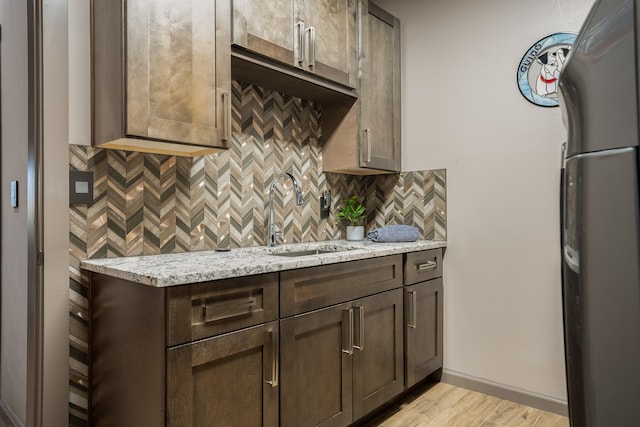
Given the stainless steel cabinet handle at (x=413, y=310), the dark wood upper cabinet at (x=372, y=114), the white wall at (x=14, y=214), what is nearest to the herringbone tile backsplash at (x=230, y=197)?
the dark wood upper cabinet at (x=372, y=114)

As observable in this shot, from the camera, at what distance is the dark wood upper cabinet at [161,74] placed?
1.52 metres

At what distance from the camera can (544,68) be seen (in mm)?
2328

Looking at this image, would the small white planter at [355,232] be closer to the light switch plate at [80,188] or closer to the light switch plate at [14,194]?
the light switch plate at [80,188]

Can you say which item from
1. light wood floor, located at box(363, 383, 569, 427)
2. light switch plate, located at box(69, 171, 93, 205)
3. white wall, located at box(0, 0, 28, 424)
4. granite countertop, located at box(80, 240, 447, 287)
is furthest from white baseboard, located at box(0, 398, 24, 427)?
light wood floor, located at box(363, 383, 569, 427)

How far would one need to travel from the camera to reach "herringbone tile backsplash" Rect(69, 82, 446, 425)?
5.54 feet

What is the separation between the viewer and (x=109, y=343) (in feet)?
5.10

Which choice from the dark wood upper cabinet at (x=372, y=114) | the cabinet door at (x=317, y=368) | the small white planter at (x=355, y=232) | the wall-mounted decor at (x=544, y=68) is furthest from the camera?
the small white planter at (x=355, y=232)

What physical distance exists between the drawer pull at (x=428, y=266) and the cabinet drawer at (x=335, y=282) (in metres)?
0.23

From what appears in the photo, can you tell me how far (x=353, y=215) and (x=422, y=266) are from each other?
62cm

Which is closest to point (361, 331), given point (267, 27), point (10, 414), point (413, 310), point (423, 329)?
point (413, 310)

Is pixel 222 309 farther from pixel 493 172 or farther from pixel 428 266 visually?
pixel 493 172

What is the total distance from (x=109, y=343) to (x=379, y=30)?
2327mm

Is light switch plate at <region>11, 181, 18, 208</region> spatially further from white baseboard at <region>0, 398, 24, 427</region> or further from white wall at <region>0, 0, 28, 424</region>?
white baseboard at <region>0, 398, 24, 427</region>

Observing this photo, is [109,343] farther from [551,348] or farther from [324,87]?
[551,348]
